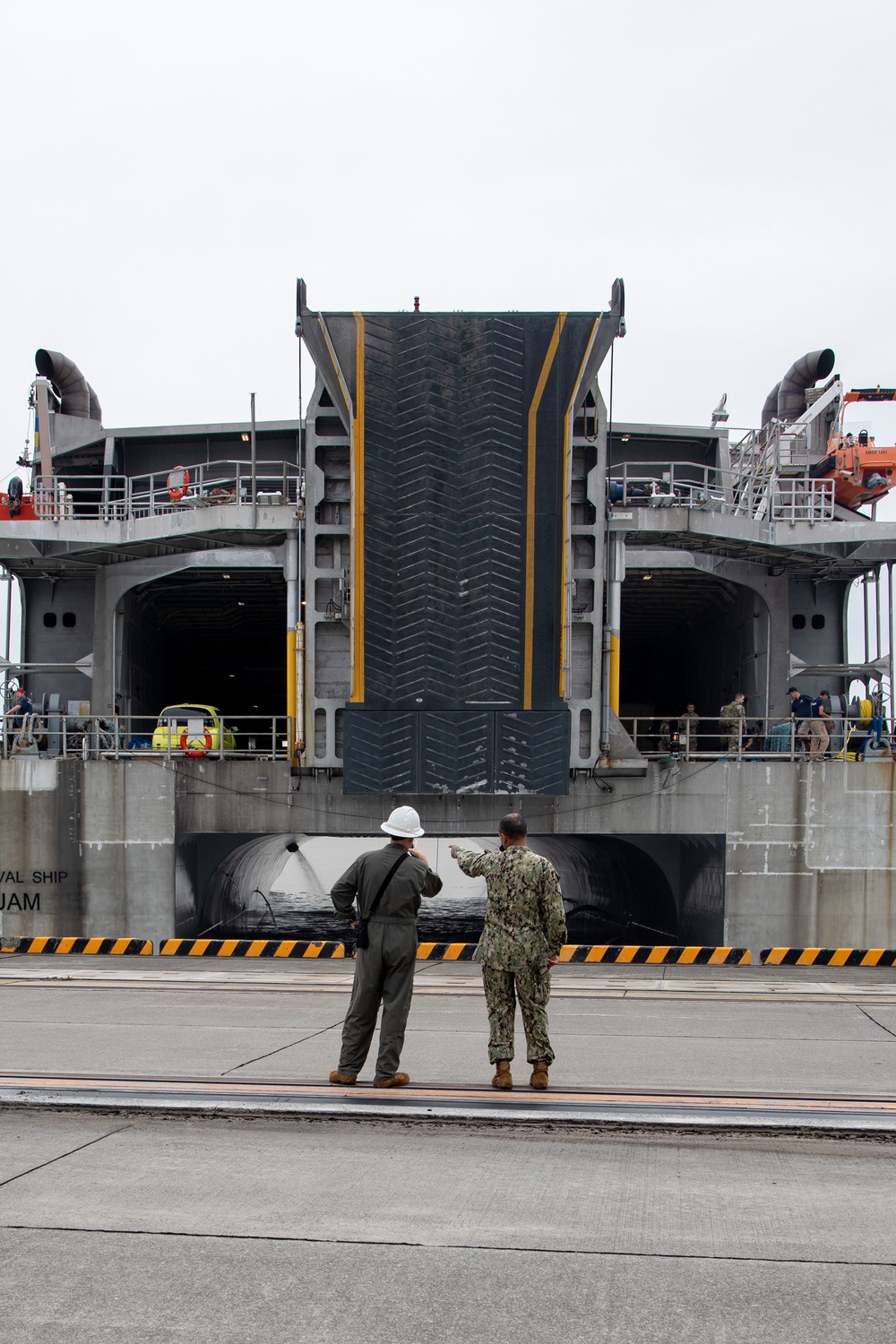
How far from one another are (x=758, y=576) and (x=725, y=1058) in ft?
57.3

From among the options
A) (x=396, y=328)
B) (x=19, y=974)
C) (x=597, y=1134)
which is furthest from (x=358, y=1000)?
(x=396, y=328)

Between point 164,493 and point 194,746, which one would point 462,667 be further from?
point 164,493

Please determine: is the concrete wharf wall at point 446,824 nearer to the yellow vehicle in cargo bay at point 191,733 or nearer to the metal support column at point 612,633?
the yellow vehicle in cargo bay at point 191,733

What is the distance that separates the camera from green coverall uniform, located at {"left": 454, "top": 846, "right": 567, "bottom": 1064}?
760 cm

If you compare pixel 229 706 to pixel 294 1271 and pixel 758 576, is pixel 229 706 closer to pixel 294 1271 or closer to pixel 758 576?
pixel 758 576

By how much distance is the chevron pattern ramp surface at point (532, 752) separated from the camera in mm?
20438

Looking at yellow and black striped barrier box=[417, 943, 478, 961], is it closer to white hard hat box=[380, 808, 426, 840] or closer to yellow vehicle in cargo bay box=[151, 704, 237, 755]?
yellow vehicle in cargo bay box=[151, 704, 237, 755]

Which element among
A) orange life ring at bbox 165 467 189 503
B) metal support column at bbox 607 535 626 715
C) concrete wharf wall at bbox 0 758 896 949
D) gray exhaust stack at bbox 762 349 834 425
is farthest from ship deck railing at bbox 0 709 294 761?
gray exhaust stack at bbox 762 349 834 425

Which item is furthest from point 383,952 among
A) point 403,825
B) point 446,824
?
point 446,824

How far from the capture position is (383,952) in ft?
24.8

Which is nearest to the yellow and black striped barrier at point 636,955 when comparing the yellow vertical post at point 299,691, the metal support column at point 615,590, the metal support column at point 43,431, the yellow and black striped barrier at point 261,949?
the yellow and black striped barrier at point 261,949

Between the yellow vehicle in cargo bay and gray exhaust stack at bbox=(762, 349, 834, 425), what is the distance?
1647cm

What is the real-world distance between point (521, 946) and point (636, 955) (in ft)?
33.1

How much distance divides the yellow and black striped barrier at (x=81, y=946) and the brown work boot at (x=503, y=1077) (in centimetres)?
1174
